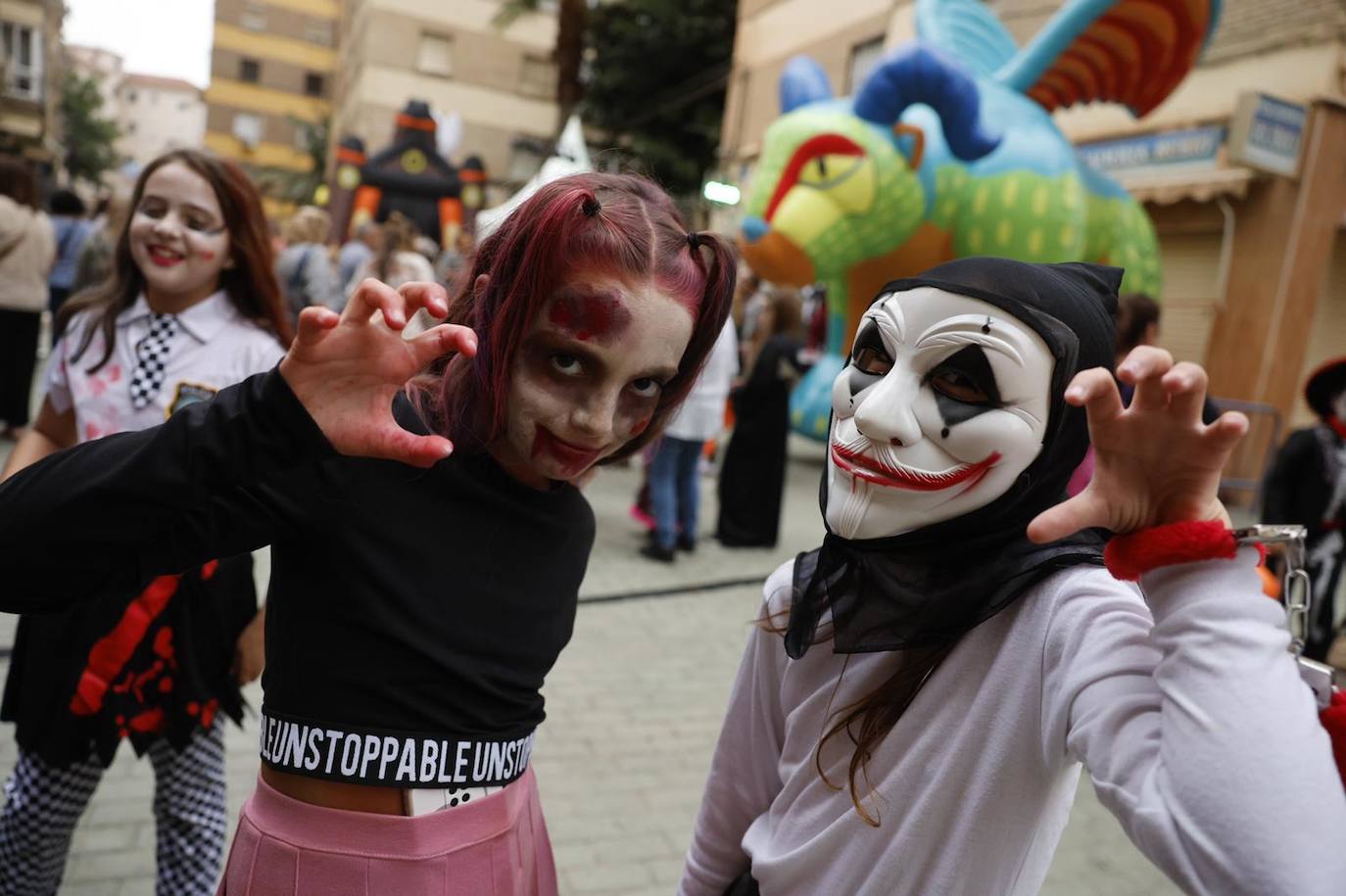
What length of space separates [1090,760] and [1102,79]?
7.51m

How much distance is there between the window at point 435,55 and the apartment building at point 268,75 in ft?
55.7

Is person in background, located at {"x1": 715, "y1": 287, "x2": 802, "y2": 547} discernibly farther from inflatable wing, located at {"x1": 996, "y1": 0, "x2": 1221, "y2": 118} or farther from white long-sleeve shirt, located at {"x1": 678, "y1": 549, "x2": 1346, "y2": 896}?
white long-sleeve shirt, located at {"x1": 678, "y1": 549, "x2": 1346, "y2": 896}

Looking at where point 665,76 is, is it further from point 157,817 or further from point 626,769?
point 157,817

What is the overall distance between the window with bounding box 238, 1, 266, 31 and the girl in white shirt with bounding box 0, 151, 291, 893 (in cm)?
4511

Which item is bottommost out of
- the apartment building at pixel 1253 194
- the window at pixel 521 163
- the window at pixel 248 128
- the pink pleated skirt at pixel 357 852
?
the pink pleated skirt at pixel 357 852

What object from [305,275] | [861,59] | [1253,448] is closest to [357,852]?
[305,275]

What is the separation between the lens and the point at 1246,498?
8.55 metres

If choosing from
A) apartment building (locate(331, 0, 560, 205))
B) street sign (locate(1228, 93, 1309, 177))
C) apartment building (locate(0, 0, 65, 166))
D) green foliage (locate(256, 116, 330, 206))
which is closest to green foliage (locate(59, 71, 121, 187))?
green foliage (locate(256, 116, 330, 206))

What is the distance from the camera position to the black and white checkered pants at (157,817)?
1.93 meters

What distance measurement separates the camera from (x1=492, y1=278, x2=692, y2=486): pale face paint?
49.4 inches

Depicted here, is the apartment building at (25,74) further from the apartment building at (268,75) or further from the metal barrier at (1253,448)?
the metal barrier at (1253,448)

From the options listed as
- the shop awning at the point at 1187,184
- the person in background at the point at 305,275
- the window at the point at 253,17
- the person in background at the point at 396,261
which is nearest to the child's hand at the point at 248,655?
the person in background at the point at 396,261

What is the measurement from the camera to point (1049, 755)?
3.38 feet

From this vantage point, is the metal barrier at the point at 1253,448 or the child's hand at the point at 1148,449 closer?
the child's hand at the point at 1148,449
